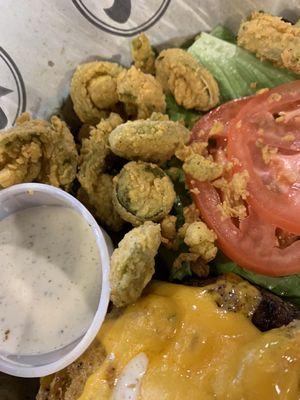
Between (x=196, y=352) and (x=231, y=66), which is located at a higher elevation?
(x=231, y=66)

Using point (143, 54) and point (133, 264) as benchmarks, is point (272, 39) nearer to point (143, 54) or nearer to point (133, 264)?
point (143, 54)

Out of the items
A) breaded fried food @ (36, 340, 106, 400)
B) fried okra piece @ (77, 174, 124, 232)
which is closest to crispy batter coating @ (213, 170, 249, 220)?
fried okra piece @ (77, 174, 124, 232)

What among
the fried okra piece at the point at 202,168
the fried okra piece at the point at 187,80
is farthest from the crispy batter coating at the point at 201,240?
the fried okra piece at the point at 187,80

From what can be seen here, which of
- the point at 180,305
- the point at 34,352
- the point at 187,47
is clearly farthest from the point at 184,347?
the point at 187,47

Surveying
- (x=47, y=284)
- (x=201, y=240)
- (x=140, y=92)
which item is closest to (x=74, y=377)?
(x=47, y=284)

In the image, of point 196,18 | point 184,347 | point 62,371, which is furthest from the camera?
point 196,18

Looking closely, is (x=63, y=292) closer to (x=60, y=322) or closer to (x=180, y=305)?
(x=60, y=322)
